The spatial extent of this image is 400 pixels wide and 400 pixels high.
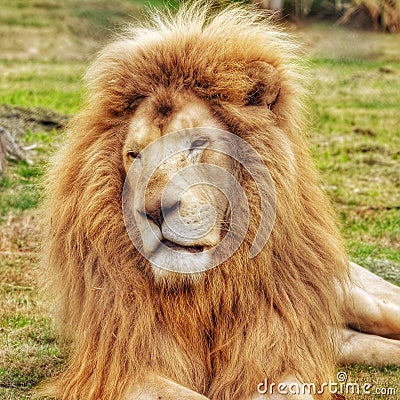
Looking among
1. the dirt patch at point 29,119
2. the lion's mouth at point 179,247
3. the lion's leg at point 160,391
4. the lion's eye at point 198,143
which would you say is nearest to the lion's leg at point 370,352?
the lion's leg at point 160,391

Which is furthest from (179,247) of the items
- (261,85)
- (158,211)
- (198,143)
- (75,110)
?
(75,110)

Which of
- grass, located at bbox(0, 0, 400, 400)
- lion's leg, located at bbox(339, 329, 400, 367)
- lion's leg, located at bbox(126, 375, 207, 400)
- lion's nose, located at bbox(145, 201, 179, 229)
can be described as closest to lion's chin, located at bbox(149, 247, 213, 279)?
lion's nose, located at bbox(145, 201, 179, 229)

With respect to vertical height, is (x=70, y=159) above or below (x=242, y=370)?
above

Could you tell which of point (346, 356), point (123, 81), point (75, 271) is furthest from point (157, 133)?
point (346, 356)

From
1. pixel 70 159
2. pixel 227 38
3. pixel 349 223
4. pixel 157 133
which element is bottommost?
pixel 349 223

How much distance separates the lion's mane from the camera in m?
3.69

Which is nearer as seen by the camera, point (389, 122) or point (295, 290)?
point (295, 290)

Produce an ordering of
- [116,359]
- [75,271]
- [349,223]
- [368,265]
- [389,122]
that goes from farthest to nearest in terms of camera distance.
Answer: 1. [389,122]
2. [349,223]
3. [368,265]
4. [75,271]
5. [116,359]

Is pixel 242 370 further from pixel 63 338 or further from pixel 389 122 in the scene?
pixel 389 122

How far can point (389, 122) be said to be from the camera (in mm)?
11414

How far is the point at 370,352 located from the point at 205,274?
4.86 feet

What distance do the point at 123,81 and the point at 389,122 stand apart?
8042 mm

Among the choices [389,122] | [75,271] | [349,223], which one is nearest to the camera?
[75,271]

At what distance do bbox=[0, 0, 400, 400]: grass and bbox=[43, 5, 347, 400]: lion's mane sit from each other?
0.60 metres
